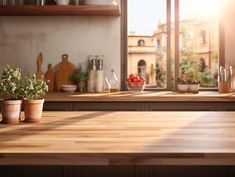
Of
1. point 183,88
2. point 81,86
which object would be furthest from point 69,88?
point 183,88

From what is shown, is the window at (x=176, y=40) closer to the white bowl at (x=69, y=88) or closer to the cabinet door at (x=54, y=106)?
the white bowl at (x=69, y=88)

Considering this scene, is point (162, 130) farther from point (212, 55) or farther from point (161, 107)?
point (212, 55)

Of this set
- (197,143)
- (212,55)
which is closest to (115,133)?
(197,143)

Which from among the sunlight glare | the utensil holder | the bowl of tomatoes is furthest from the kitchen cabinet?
the sunlight glare

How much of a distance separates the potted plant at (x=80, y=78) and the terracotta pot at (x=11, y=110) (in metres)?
2.17

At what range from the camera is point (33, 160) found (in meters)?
1.16

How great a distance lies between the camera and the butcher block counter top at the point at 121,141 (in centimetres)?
116

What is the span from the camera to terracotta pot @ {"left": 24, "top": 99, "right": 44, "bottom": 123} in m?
1.69

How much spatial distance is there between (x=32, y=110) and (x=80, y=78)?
215 cm

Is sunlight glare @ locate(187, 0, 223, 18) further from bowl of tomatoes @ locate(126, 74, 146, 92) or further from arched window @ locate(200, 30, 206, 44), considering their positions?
bowl of tomatoes @ locate(126, 74, 146, 92)

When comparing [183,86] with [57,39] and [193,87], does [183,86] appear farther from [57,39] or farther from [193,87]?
[57,39]

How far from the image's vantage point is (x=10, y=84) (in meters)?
1.65

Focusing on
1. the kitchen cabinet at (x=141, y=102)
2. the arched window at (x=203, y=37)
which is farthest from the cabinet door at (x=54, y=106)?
the arched window at (x=203, y=37)

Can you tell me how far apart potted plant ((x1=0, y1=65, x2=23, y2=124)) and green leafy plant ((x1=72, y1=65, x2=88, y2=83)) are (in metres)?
2.18
